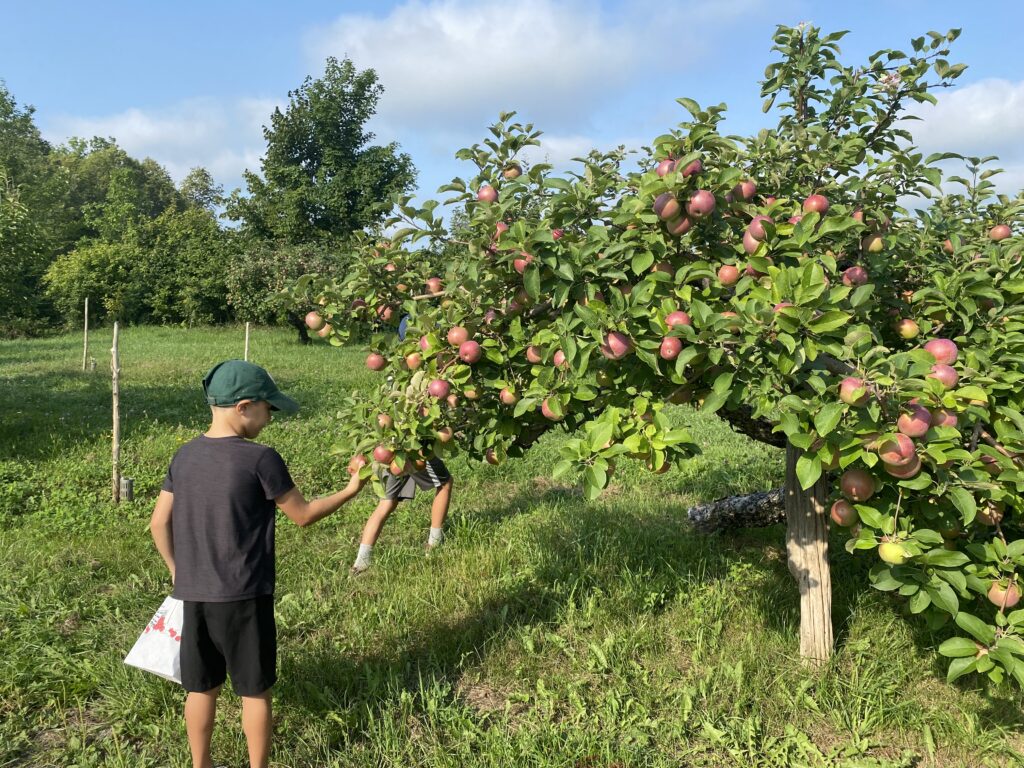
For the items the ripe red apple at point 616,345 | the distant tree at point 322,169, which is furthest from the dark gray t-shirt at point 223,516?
the distant tree at point 322,169

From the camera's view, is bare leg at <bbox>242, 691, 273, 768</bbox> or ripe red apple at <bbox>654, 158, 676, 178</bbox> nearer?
ripe red apple at <bbox>654, 158, 676, 178</bbox>

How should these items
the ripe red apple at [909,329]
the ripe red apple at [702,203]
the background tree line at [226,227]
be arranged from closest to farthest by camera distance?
the ripe red apple at [702,203], the ripe red apple at [909,329], the background tree line at [226,227]

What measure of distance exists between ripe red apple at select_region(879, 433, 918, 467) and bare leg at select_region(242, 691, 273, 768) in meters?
1.93

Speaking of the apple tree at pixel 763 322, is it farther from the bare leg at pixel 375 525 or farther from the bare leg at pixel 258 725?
the bare leg at pixel 375 525

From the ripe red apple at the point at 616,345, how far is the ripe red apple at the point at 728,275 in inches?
14.0

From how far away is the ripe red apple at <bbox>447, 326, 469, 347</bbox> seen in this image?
2125 millimetres

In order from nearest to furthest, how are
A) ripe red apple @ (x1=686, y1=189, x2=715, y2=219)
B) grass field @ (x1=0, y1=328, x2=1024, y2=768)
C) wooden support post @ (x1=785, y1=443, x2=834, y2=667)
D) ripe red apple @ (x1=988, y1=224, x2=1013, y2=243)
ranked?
ripe red apple @ (x1=686, y1=189, x2=715, y2=219) → grass field @ (x1=0, y1=328, x2=1024, y2=768) → ripe red apple @ (x1=988, y1=224, x2=1013, y2=243) → wooden support post @ (x1=785, y1=443, x2=834, y2=667)

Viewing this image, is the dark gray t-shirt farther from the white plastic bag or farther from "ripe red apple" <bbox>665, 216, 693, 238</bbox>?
"ripe red apple" <bbox>665, 216, 693, 238</bbox>

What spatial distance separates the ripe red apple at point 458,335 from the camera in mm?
2125

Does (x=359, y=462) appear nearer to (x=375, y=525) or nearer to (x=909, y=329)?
(x=909, y=329)

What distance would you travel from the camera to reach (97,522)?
4934 millimetres

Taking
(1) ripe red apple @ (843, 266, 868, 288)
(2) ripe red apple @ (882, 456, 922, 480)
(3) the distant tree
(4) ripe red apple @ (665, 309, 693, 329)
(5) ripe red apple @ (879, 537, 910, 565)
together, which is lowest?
(5) ripe red apple @ (879, 537, 910, 565)

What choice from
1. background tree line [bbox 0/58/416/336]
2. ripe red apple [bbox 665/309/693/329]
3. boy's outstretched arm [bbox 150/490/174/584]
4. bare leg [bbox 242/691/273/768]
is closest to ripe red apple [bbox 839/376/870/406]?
ripe red apple [bbox 665/309/693/329]

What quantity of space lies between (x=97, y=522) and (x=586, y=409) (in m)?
4.25
